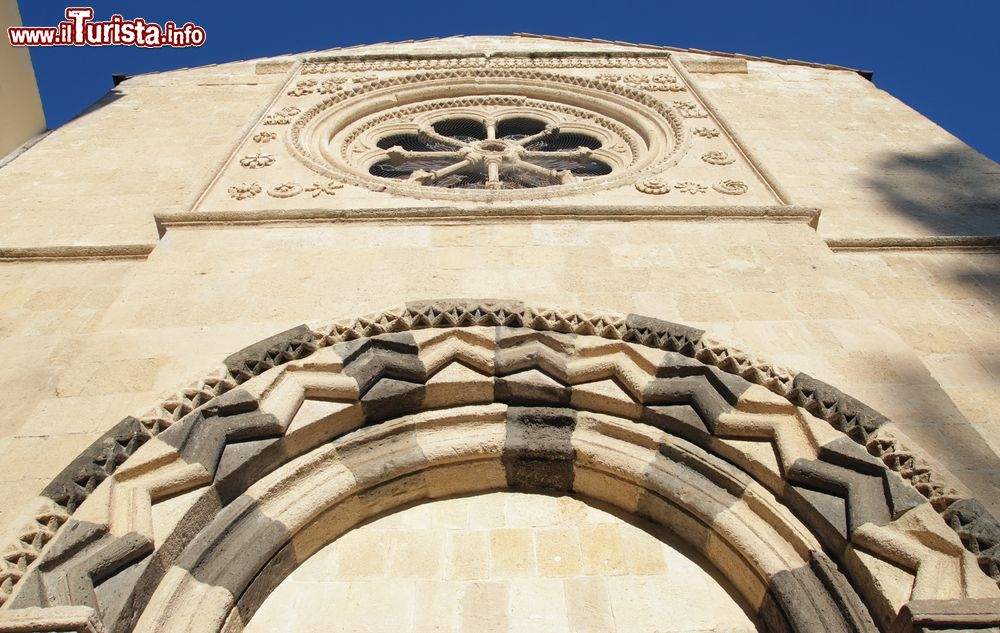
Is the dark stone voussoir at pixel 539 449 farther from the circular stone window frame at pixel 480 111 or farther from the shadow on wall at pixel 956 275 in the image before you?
the circular stone window frame at pixel 480 111

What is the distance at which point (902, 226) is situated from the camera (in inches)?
257

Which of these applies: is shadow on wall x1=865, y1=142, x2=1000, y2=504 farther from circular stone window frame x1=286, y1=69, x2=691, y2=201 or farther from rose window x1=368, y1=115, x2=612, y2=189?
rose window x1=368, y1=115, x2=612, y2=189

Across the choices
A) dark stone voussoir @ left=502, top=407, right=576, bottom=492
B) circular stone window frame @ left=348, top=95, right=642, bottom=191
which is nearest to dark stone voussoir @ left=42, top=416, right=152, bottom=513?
dark stone voussoir @ left=502, top=407, right=576, bottom=492

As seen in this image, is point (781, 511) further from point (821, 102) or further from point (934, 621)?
point (821, 102)

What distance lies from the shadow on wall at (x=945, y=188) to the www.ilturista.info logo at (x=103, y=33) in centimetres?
796

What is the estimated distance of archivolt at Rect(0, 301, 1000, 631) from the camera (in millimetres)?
3225

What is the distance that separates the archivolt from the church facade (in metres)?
0.01

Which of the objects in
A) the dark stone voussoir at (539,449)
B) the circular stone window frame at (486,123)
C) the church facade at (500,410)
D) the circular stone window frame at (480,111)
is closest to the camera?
the church facade at (500,410)

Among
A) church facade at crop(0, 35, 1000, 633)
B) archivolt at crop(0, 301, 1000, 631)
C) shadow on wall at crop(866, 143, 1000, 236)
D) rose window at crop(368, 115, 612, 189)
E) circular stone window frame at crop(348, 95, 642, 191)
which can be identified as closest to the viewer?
archivolt at crop(0, 301, 1000, 631)

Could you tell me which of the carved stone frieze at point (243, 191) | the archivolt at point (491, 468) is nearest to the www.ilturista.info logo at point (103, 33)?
the carved stone frieze at point (243, 191)

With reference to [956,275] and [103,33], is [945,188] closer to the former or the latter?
[956,275]

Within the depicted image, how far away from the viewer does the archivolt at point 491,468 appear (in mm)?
3225

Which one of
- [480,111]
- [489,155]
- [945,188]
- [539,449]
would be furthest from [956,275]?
[480,111]

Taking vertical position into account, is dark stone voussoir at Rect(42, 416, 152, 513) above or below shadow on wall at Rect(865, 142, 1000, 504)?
below
